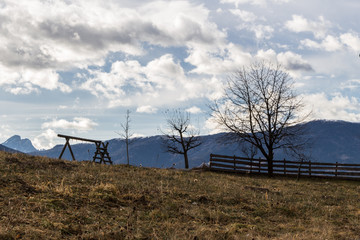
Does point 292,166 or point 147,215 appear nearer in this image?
point 147,215

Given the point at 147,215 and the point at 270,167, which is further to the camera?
the point at 270,167

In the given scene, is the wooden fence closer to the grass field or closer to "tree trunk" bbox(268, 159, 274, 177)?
"tree trunk" bbox(268, 159, 274, 177)

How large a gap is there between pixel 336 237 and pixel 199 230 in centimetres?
326

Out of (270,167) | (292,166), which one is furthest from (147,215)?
(292,166)

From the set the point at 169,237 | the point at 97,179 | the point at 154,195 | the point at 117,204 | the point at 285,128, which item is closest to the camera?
the point at 169,237

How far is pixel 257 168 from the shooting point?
3241 cm

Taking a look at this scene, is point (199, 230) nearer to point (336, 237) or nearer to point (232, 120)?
point (336, 237)

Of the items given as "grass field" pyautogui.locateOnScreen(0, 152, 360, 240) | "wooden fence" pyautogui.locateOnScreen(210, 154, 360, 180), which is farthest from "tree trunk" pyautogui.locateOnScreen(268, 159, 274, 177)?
"grass field" pyautogui.locateOnScreen(0, 152, 360, 240)

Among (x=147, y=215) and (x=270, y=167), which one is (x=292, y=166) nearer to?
(x=270, y=167)

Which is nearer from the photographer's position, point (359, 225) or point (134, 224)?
point (134, 224)

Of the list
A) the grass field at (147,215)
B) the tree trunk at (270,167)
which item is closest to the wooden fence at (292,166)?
the tree trunk at (270,167)

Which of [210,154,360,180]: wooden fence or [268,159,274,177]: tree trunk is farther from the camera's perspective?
[268,159,274,177]: tree trunk

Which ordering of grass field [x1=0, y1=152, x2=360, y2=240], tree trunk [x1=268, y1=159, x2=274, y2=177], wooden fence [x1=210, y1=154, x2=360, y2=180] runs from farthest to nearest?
tree trunk [x1=268, y1=159, x2=274, y2=177], wooden fence [x1=210, y1=154, x2=360, y2=180], grass field [x1=0, y1=152, x2=360, y2=240]

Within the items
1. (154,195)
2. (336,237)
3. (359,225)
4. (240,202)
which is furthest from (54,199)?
(359,225)
